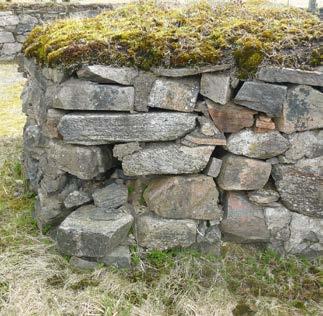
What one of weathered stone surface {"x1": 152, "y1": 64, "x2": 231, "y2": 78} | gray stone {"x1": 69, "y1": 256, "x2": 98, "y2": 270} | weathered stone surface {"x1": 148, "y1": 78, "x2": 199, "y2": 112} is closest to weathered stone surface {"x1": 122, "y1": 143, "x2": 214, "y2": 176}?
weathered stone surface {"x1": 148, "y1": 78, "x2": 199, "y2": 112}

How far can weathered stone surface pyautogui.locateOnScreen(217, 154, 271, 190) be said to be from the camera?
3.33m

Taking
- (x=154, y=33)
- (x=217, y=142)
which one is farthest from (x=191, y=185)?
(x=154, y=33)

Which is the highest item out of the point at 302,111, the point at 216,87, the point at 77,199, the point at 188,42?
the point at 188,42

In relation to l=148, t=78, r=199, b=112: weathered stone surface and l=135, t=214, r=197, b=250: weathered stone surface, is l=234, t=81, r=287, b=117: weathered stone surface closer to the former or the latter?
l=148, t=78, r=199, b=112: weathered stone surface

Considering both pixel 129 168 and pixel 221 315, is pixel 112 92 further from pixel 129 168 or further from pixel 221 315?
pixel 221 315

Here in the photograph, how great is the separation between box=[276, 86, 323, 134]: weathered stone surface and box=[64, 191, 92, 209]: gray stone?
1.71 meters

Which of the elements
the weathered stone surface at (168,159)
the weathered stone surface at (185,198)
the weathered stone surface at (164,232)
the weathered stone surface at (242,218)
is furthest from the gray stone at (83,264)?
the weathered stone surface at (242,218)

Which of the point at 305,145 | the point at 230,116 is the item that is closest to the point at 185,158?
the point at 230,116

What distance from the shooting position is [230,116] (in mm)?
3234

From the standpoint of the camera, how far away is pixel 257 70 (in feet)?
10.3

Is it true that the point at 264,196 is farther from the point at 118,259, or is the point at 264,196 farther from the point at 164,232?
the point at 118,259

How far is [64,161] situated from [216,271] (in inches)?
61.0

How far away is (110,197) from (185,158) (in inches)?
28.3

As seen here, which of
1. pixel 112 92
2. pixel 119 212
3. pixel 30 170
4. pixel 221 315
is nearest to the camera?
pixel 221 315
